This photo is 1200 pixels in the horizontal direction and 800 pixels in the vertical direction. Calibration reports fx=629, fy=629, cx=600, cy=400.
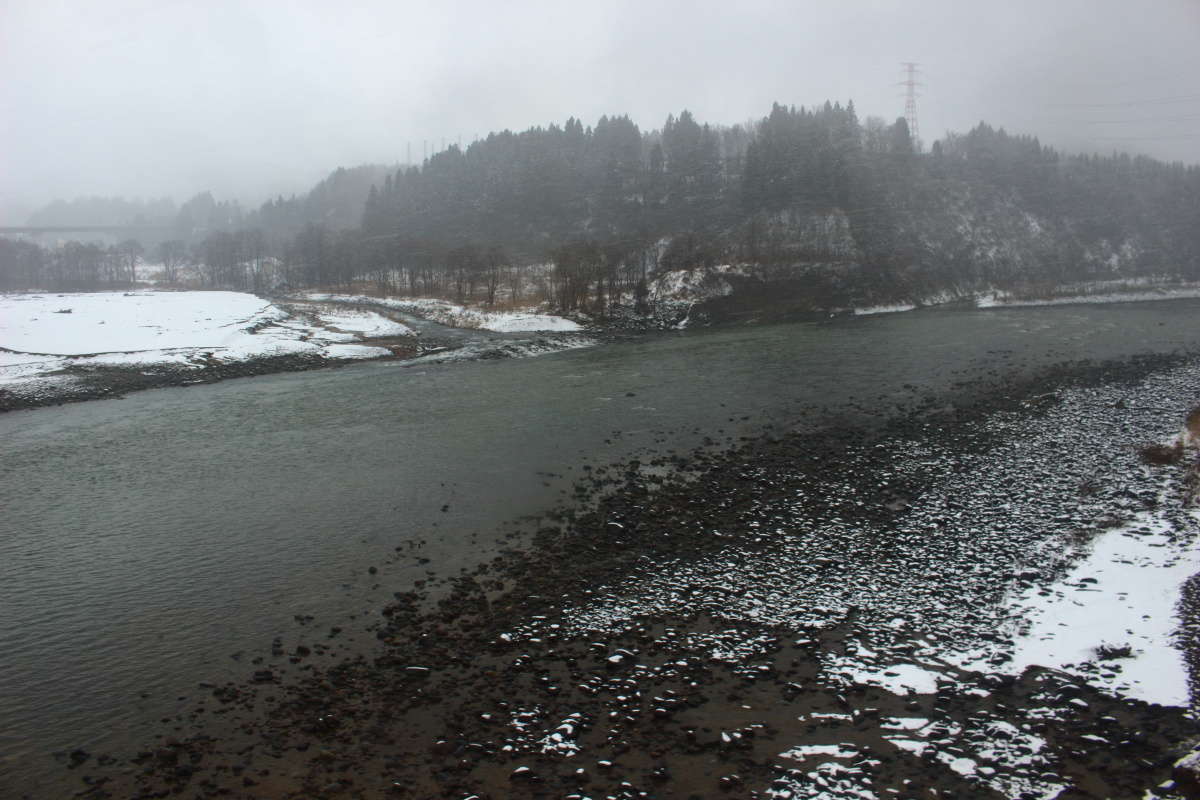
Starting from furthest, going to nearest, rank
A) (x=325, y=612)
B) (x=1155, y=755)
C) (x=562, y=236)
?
(x=562, y=236) → (x=325, y=612) → (x=1155, y=755)

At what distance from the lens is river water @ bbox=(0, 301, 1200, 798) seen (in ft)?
56.2

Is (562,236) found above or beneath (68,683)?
above

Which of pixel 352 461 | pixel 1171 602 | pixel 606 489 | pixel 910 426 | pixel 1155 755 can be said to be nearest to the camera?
pixel 1155 755

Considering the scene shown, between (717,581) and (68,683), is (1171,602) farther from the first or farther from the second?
(68,683)

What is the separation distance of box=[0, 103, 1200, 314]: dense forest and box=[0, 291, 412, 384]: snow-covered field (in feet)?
122

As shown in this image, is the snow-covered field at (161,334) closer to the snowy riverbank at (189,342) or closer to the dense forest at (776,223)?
the snowy riverbank at (189,342)

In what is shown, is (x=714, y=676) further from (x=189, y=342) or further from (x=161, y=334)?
(x=161, y=334)

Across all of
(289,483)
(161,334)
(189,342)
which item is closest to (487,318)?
(189,342)

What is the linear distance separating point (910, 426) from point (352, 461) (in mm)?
31849

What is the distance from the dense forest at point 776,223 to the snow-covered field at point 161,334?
1460 inches

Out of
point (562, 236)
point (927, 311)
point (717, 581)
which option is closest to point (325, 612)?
point (717, 581)

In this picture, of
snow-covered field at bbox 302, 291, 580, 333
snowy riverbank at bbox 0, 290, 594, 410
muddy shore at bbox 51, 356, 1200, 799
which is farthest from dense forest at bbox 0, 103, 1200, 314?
muddy shore at bbox 51, 356, 1200, 799

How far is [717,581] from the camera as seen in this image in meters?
20.3

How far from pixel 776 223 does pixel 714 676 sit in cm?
13120
